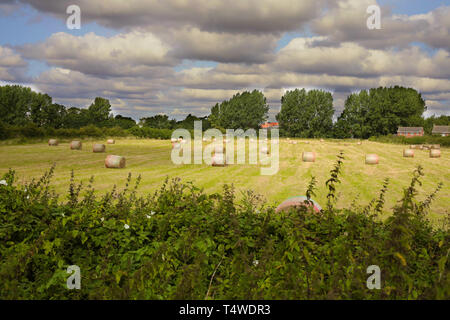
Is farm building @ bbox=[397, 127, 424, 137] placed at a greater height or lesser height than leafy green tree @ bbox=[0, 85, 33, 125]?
lesser

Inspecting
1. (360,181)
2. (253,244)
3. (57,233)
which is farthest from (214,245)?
(360,181)

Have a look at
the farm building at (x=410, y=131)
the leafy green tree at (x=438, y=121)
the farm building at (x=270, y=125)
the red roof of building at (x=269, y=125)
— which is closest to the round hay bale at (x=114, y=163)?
the farm building at (x=270, y=125)

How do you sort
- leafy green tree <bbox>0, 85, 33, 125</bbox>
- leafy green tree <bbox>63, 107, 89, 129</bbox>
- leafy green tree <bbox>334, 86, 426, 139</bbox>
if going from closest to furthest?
leafy green tree <bbox>0, 85, 33, 125</bbox>
leafy green tree <bbox>63, 107, 89, 129</bbox>
leafy green tree <bbox>334, 86, 426, 139</bbox>

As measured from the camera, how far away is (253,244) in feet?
16.4

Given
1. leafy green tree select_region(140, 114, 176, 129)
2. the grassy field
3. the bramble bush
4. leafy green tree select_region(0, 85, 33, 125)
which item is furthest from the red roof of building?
the bramble bush

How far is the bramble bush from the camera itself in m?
3.83

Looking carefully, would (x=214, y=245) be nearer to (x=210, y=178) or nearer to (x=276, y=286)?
(x=276, y=286)

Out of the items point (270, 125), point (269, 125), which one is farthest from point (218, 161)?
point (269, 125)

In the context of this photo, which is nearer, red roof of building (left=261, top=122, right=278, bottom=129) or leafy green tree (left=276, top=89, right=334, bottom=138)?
leafy green tree (left=276, top=89, right=334, bottom=138)

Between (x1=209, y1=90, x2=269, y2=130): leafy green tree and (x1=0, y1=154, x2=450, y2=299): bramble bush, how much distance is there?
105 metres

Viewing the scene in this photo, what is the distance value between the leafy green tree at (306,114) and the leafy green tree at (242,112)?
1004 cm

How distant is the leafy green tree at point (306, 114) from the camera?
103750mm

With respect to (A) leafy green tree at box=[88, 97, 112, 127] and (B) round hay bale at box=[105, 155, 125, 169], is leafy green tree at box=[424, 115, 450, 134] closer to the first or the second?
(A) leafy green tree at box=[88, 97, 112, 127]

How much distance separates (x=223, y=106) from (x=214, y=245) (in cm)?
11748
